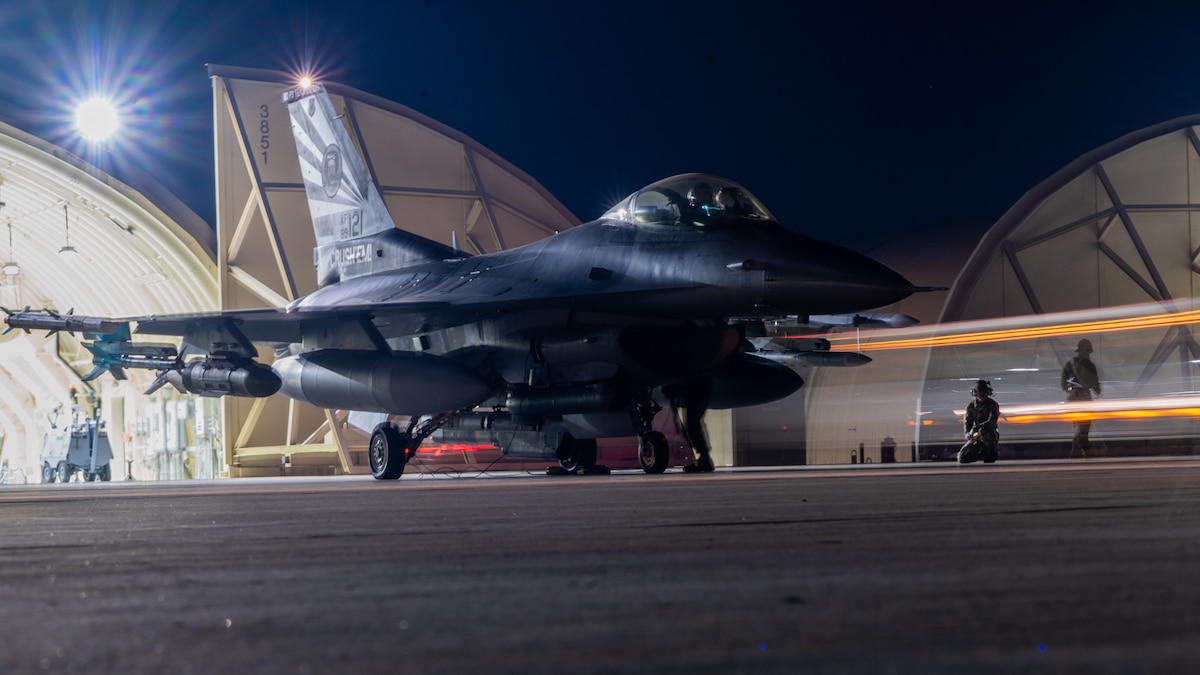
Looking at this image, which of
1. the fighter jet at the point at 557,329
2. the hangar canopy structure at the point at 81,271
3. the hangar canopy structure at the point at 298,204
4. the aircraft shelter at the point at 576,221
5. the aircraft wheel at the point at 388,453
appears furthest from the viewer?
the hangar canopy structure at the point at 81,271

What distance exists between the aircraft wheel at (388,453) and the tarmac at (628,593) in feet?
27.1

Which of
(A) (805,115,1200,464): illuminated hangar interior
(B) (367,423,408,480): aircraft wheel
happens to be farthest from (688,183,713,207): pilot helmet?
(A) (805,115,1200,464): illuminated hangar interior

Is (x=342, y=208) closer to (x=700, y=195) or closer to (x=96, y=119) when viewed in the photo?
(x=700, y=195)

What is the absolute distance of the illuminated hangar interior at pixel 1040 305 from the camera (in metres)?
20.0

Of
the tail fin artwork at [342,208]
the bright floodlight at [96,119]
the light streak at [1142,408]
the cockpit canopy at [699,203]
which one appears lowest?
the light streak at [1142,408]

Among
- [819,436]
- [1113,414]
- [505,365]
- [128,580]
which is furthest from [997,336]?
[128,580]

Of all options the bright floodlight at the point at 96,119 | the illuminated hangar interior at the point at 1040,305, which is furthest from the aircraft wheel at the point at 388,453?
the bright floodlight at the point at 96,119

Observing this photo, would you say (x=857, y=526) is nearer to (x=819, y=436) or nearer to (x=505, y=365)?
(x=505, y=365)

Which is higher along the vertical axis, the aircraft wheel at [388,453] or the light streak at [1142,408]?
the light streak at [1142,408]

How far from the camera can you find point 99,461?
1150 inches

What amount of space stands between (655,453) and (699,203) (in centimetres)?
239

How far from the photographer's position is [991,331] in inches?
889

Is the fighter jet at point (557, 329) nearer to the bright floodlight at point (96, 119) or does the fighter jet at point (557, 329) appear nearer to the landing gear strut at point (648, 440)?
the landing gear strut at point (648, 440)

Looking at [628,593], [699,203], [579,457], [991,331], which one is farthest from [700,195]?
[991,331]
